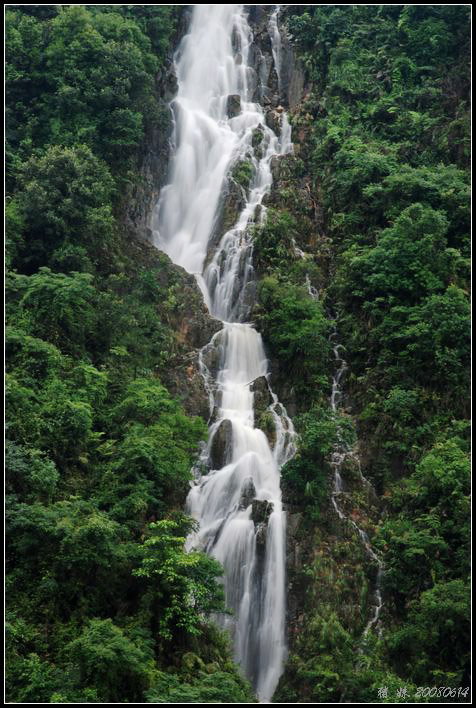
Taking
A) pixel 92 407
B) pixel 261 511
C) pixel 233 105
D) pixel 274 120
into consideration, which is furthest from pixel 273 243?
pixel 261 511

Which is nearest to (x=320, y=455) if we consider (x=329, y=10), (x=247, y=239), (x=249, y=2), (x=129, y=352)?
(x=129, y=352)

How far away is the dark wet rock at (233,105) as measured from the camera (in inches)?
1155

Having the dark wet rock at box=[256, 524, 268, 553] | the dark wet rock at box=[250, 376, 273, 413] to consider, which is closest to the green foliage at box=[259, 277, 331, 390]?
the dark wet rock at box=[250, 376, 273, 413]

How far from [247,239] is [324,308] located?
3.60 meters

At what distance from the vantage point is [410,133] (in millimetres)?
26031

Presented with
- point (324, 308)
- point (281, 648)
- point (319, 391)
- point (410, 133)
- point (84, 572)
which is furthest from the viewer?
point (410, 133)

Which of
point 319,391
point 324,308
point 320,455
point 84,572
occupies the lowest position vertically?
point 84,572

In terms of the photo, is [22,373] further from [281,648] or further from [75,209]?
[281,648]

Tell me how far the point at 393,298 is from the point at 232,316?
5.04 m

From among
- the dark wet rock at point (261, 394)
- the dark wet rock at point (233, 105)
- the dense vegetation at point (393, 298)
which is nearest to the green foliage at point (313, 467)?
the dense vegetation at point (393, 298)

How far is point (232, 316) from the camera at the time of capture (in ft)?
74.3

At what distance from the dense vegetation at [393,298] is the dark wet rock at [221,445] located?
5.91ft

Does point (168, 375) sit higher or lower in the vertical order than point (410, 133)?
lower

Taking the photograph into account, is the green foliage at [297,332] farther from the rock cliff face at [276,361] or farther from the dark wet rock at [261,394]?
the dark wet rock at [261,394]
